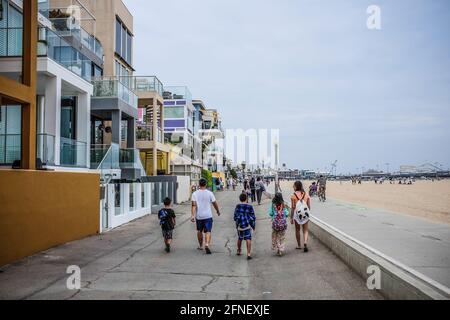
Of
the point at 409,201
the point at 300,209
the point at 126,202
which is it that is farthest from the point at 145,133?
the point at 300,209

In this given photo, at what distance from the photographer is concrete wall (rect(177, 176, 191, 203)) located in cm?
3125

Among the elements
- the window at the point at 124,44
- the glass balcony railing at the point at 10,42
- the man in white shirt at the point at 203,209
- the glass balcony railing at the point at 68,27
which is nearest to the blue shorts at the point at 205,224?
the man in white shirt at the point at 203,209

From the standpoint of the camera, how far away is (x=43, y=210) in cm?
1049

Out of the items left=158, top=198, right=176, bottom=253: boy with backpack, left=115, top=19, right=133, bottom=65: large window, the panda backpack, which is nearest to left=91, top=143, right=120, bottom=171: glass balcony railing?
left=158, top=198, right=176, bottom=253: boy with backpack

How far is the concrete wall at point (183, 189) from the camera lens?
31253 mm

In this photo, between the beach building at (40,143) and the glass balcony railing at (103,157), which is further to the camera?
the glass balcony railing at (103,157)

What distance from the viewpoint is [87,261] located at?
31.4ft

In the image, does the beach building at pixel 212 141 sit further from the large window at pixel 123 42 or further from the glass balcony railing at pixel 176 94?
the large window at pixel 123 42

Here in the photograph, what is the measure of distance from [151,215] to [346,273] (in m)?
14.5

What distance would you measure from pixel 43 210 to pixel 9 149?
404 cm

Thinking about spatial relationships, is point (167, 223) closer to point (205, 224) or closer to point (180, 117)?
point (205, 224)

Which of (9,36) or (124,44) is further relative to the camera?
(124,44)

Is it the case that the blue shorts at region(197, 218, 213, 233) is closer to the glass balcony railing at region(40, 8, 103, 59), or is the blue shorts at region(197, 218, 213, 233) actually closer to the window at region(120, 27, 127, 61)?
the glass balcony railing at region(40, 8, 103, 59)

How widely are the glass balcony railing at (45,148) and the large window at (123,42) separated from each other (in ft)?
49.6
